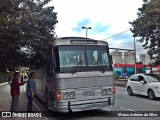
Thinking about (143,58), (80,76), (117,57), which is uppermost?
(117,57)

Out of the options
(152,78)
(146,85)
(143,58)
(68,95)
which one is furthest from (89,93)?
(143,58)

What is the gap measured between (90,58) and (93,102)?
171 cm

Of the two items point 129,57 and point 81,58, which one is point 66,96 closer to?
point 81,58

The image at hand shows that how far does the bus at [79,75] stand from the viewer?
960 cm

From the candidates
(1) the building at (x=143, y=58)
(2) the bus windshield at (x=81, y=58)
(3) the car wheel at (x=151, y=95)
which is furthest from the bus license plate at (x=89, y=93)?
(1) the building at (x=143, y=58)

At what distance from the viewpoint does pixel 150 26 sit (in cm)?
2027

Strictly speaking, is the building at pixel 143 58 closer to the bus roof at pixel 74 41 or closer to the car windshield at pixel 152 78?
the car windshield at pixel 152 78

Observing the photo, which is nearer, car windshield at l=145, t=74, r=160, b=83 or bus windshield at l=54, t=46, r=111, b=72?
bus windshield at l=54, t=46, r=111, b=72

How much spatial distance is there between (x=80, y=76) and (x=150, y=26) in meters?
12.2

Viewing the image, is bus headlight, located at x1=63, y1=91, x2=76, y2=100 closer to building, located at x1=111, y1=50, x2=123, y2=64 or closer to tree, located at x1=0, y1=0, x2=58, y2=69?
tree, located at x1=0, y1=0, x2=58, y2=69

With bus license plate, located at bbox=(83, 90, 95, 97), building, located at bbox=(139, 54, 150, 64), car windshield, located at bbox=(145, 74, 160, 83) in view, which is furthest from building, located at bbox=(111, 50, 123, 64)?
bus license plate, located at bbox=(83, 90, 95, 97)

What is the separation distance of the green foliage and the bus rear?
10.3 metres

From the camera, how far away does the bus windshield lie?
9820 mm

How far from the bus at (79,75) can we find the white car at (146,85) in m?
5.93
